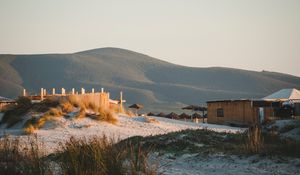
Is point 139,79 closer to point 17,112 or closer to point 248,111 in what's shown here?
point 248,111

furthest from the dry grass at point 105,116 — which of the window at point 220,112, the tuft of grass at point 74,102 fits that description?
the window at point 220,112

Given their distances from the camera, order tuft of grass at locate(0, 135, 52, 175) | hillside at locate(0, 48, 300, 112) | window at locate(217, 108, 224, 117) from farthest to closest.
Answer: hillside at locate(0, 48, 300, 112) → window at locate(217, 108, 224, 117) → tuft of grass at locate(0, 135, 52, 175)

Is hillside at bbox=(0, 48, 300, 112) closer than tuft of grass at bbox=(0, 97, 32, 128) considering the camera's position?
No

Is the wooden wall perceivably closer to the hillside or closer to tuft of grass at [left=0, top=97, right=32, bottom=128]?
tuft of grass at [left=0, top=97, right=32, bottom=128]

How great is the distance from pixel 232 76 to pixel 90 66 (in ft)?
126

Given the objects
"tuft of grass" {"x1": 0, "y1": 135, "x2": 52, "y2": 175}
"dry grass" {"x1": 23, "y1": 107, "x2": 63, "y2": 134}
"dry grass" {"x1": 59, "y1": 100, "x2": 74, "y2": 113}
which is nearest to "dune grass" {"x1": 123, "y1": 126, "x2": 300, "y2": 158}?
"tuft of grass" {"x1": 0, "y1": 135, "x2": 52, "y2": 175}

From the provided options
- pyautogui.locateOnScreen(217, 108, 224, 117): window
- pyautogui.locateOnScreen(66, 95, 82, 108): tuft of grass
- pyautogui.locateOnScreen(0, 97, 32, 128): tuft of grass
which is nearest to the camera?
pyautogui.locateOnScreen(0, 97, 32, 128): tuft of grass

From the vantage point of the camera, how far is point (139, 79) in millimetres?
122688

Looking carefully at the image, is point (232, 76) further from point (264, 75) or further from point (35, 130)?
point (35, 130)

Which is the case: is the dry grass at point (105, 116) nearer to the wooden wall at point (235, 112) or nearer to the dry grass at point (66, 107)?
the dry grass at point (66, 107)

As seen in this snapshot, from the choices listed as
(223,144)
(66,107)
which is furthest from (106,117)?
(223,144)

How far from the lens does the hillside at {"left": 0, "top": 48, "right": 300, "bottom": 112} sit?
102812mm

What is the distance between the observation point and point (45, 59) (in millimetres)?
126625

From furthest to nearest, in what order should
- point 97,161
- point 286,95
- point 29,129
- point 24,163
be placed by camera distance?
point 286,95 → point 29,129 → point 24,163 → point 97,161
